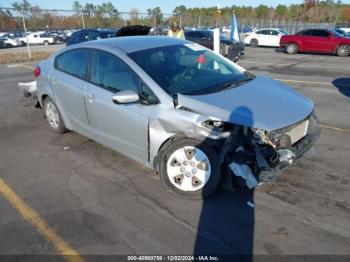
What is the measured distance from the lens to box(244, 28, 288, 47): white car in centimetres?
2573

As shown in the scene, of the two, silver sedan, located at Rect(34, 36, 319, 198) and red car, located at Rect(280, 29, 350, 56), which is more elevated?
silver sedan, located at Rect(34, 36, 319, 198)

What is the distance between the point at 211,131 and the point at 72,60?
109 inches

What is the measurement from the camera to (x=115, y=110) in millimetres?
4250

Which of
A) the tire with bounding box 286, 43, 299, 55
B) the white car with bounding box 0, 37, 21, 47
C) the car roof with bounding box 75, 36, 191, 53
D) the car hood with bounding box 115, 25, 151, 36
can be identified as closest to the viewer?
the car roof with bounding box 75, 36, 191, 53

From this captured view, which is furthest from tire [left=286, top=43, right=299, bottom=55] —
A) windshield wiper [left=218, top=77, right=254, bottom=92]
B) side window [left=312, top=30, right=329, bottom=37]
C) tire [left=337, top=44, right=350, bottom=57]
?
windshield wiper [left=218, top=77, right=254, bottom=92]

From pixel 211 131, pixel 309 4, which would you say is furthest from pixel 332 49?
pixel 309 4

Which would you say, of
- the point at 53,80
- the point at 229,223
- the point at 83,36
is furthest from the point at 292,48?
the point at 229,223

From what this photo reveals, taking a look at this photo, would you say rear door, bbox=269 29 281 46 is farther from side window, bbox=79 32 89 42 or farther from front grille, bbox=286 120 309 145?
front grille, bbox=286 120 309 145

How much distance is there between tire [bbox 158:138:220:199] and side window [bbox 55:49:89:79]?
75.7 inches

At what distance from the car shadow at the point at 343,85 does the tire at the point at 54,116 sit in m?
7.16

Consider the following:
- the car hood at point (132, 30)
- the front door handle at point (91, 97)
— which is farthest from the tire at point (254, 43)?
the front door handle at point (91, 97)

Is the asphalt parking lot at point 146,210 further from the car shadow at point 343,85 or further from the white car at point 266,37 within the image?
the white car at point 266,37

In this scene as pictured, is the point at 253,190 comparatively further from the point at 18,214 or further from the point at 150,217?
the point at 18,214

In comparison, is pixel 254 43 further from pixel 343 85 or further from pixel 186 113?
pixel 186 113
